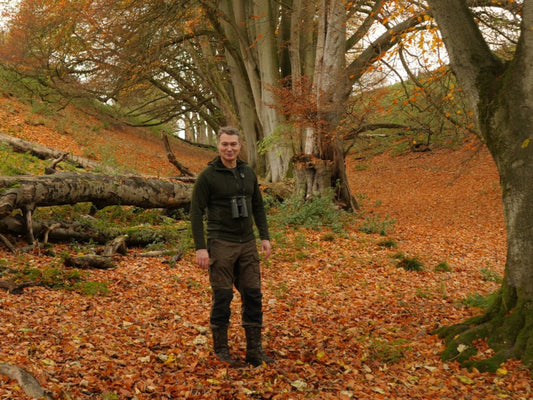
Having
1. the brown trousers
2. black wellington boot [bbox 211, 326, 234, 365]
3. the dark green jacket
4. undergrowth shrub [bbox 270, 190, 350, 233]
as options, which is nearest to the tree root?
the brown trousers

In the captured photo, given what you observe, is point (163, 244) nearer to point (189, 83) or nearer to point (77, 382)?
point (77, 382)

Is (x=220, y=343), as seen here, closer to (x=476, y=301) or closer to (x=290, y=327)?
(x=290, y=327)

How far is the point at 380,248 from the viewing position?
30.1 feet

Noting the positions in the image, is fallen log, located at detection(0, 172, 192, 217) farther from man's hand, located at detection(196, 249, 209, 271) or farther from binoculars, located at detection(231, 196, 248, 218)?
binoculars, located at detection(231, 196, 248, 218)

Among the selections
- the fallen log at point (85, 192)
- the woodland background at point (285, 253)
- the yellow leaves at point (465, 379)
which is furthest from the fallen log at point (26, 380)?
the fallen log at point (85, 192)

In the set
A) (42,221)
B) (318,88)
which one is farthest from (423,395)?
(318,88)

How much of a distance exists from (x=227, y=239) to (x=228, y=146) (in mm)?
852

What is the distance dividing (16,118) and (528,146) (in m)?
18.2

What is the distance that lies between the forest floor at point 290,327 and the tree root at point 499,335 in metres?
0.10

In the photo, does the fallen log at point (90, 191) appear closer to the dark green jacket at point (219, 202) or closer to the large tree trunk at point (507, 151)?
the dark green jacket at point (219, 202)

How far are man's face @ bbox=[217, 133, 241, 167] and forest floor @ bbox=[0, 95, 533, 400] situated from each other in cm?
191

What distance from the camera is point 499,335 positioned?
413 cm

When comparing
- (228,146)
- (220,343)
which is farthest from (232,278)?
(228,146)

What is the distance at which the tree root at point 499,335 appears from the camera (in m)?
3.89
